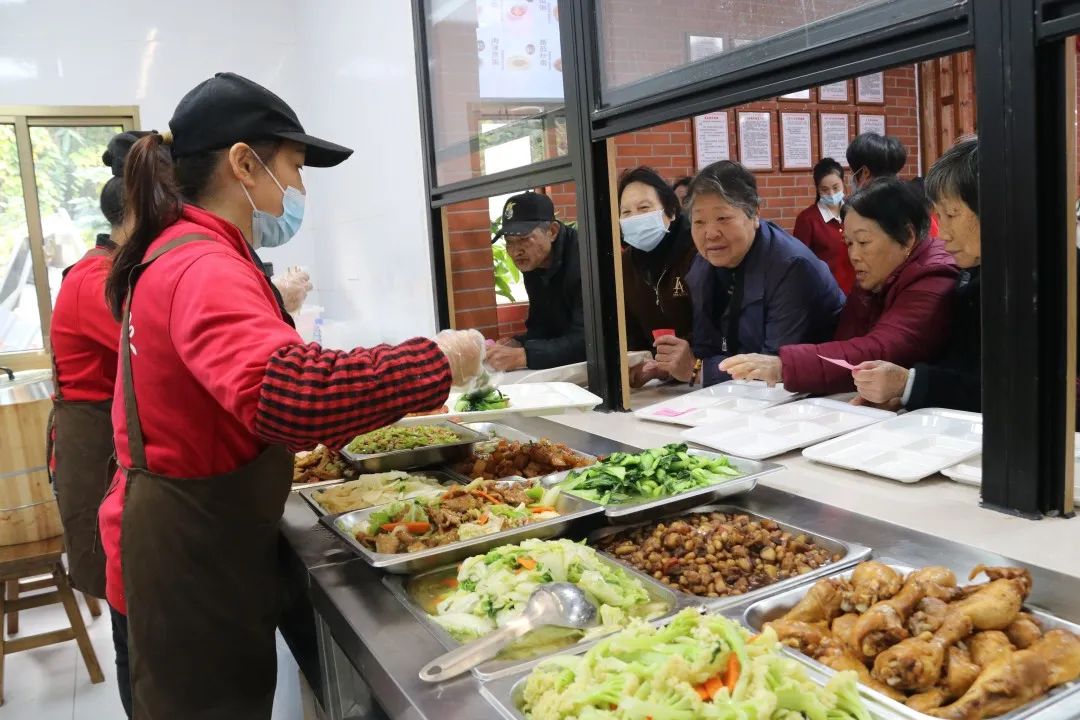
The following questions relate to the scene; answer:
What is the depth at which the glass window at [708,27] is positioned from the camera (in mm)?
1656

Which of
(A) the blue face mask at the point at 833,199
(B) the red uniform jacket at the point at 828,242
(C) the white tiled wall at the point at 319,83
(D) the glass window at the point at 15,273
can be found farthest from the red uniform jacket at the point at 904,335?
(D) the glass window at the point at 15,273

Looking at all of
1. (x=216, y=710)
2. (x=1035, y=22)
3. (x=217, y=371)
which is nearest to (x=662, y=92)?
(x=1035, y=22)

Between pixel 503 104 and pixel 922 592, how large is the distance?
8.49 feet

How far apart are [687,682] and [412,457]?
1358 millimetres

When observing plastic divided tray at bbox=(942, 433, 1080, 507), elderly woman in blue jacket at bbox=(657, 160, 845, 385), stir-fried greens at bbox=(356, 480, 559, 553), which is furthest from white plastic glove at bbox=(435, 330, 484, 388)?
elderly woman in blue jacket at bbox=(657, 160, 845, 385)

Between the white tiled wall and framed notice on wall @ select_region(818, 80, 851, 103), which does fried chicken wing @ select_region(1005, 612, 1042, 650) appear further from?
framed notice on wall @ select_region(818, 80, 851, 103)

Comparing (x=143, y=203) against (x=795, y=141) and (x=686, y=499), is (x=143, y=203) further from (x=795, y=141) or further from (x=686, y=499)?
(x=795, y=141)

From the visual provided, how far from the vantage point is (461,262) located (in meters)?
3.86

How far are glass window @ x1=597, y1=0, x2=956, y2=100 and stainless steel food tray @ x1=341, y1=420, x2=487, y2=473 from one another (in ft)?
3.72

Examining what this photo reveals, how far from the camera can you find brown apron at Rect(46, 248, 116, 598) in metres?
2.38

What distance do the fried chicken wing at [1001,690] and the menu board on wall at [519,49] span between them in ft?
7.16

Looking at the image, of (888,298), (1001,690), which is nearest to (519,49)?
(888,298)

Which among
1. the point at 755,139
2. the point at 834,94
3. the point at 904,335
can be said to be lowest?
the point at 904,335

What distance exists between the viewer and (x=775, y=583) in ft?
4.25
